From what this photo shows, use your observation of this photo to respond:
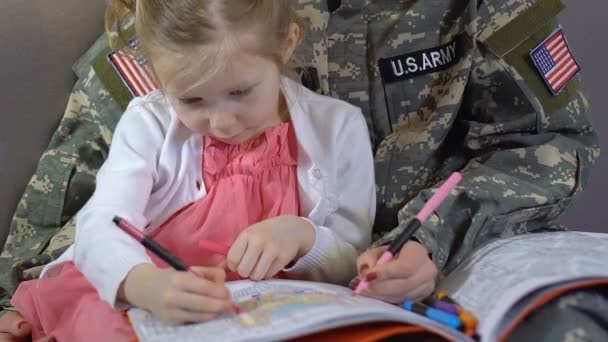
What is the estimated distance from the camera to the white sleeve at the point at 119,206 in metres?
0.70

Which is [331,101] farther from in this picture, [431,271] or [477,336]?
[477,336]

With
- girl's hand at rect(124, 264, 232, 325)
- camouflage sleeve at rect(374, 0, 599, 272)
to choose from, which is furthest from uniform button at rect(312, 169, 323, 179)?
girl's hand at rect(124, 264, 232, 325)

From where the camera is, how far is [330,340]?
59cm

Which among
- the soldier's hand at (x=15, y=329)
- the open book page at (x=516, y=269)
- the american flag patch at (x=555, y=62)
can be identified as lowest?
the soldier's hand at (x=15, y=329)

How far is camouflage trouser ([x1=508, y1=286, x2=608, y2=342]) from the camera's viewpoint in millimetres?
570

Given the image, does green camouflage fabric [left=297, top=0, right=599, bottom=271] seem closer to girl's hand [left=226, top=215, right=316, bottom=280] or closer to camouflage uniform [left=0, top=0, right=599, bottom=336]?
camouflage uniform [left=0, top=0, right=599, bottom=336]

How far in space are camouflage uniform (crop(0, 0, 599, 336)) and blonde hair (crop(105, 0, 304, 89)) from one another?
0.16 meters

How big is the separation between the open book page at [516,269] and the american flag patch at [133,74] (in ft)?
1.65

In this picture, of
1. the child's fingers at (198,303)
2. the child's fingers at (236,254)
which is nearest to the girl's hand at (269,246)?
the child's fingers at (236,254)

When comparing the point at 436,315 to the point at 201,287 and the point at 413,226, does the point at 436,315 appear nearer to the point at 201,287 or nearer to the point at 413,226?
the point at 413,226

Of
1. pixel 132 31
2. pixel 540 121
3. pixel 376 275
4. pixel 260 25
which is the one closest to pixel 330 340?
pixel 376 275

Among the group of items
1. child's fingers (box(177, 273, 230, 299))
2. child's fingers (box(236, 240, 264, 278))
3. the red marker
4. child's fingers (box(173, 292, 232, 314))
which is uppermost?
the red marker

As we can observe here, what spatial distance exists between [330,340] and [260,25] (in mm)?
347

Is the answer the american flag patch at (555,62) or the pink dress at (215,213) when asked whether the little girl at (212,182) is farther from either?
the american flag patch at (555,62)
